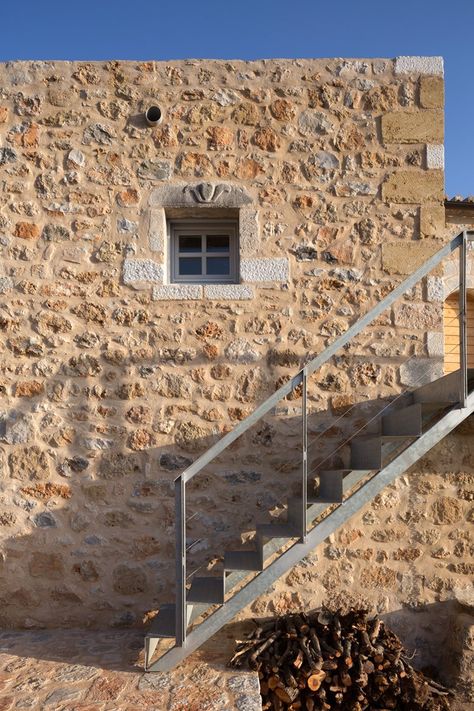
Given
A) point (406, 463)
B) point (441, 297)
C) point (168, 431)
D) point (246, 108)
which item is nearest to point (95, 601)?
point (168, 431)

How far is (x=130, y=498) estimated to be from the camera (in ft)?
13.1

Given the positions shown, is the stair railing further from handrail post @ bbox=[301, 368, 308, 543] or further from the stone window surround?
the stone window surround

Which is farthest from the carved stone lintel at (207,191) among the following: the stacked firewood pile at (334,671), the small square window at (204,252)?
the stacked firewood pile at (334,671)

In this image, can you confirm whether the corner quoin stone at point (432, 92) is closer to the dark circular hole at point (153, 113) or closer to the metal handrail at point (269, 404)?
the metal handrail at point (269, 404)

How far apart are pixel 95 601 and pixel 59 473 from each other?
93 cm

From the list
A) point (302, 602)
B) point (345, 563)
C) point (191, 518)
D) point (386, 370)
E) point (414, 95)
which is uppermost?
point (414, 95)

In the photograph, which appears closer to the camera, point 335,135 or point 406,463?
point 406,463

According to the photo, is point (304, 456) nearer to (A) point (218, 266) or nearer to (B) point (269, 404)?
(B) point (269, 404)

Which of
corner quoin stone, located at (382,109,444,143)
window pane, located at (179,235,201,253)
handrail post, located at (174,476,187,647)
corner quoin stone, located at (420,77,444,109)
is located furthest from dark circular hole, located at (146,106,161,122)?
handrail post, located at (174,476,187,647)

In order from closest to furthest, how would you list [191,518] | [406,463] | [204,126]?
[406,463] → [191,518] → [204,126]

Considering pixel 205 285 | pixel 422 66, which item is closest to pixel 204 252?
pixel 205 285

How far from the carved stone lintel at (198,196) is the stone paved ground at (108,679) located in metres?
3.05

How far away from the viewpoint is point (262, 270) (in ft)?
13.5

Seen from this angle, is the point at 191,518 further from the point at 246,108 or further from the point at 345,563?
the point at 246,108
